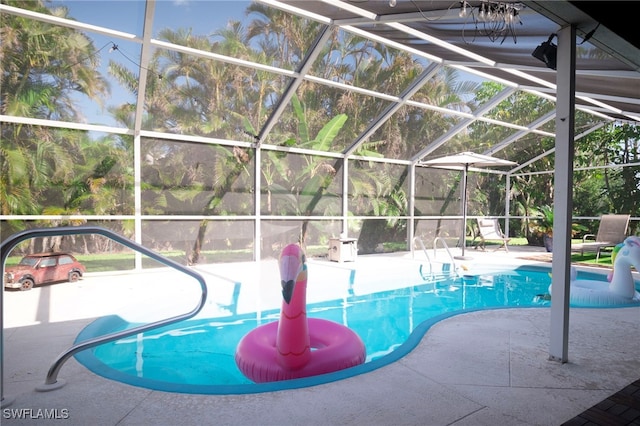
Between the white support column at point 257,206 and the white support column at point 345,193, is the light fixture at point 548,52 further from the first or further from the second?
the white support column at point 345,193

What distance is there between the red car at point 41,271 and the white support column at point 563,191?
7.08 m

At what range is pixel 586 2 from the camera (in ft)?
9.20

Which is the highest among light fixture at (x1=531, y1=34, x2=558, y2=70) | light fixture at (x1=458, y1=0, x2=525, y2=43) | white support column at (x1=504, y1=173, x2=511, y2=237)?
light fixture at (x1=458, y1=0, x2=525, y2=43)

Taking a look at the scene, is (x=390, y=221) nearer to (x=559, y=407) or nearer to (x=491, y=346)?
(x=491, y=346)

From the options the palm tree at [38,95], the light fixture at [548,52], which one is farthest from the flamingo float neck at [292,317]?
the palm tree at [38,95]

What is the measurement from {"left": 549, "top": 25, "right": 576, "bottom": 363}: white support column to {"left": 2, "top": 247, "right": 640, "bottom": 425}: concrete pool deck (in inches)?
12.5

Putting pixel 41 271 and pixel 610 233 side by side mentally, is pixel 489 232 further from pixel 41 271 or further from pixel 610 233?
pixel 41 271

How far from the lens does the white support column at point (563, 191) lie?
9.66 ft

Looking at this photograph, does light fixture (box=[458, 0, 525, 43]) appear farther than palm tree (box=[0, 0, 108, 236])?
No

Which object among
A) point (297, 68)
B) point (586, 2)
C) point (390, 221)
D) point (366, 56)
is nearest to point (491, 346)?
point (586, 2)

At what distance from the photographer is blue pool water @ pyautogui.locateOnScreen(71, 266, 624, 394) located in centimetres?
289

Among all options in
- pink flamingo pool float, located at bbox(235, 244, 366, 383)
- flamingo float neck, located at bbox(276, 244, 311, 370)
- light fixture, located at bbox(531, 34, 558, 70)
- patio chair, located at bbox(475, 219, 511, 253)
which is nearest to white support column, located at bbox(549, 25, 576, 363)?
light fixture, located at bbox(531, 34, 558, 70)

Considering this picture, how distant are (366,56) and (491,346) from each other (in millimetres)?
6600

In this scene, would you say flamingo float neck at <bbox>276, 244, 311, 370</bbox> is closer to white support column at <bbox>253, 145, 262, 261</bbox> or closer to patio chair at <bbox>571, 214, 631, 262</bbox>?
white support column at <bbox>253, 145, 262, 261</bbox>
